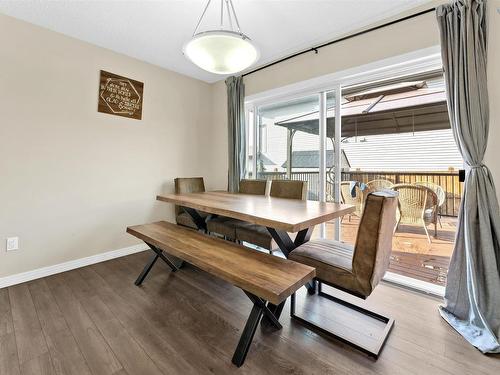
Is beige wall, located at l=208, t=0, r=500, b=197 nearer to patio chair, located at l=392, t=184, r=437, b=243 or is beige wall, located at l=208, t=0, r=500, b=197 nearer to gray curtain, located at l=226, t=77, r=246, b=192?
gray curtain, located at l=226, t=77, r=246, b=192

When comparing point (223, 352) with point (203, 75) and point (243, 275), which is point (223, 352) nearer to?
point (243, 275)

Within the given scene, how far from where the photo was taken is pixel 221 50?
5.22ft

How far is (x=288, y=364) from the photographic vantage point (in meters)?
1.31

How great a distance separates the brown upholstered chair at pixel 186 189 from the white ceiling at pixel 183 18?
5.45ft

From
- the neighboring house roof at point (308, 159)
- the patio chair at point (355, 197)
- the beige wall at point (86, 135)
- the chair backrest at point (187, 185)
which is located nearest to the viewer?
the beige wall at point (86, 135)

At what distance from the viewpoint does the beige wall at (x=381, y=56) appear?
66.2 inches

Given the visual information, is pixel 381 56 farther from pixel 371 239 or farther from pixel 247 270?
pixel 247 270

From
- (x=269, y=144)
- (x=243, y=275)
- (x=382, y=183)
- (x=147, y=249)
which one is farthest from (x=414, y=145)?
(x=147, y=249)

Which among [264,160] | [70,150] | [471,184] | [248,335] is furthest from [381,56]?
[70,150]

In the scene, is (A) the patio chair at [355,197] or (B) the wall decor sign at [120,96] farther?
(A) the patio chair at [355,197]

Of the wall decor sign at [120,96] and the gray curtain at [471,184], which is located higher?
the wall decor sign at [120,96]

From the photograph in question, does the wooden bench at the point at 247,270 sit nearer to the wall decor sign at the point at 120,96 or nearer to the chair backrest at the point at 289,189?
the chair backrest at the point at 289,189

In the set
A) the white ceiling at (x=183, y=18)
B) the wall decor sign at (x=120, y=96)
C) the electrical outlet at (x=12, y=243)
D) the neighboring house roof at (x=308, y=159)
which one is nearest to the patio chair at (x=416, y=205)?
the neighboring house roof at (x=308, y=159)

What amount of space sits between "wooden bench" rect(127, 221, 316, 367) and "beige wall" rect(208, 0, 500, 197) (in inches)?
67.4
